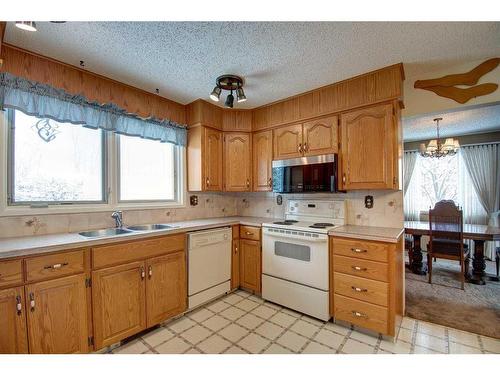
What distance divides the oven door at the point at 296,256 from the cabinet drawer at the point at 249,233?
12 cm

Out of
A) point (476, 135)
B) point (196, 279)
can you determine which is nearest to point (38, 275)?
point (196, 279)

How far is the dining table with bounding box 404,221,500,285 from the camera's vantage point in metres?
2.89

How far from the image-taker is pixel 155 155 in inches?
109

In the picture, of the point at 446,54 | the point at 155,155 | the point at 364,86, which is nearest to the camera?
the point at 446,54

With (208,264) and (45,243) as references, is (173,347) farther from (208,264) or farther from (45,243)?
(45,243)

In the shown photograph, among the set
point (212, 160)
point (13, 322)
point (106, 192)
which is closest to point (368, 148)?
point (212, 160)

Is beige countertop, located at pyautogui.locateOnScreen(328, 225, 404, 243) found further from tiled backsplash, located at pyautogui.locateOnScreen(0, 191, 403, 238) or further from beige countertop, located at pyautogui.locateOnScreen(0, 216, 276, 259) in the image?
beige countertop, located at pyautogui.locateOnScreen(0, 216, 276, 259)

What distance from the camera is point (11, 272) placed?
1.34m

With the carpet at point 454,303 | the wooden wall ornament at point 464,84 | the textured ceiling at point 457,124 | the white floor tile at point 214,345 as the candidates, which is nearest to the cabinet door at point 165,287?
the white floor tile at point 214,345

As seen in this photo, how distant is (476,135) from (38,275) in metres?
6.58

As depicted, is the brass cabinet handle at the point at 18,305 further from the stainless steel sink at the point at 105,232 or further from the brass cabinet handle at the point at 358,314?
the brass cabinet handle at the point at 358,314

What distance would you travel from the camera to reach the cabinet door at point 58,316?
55.6 inches

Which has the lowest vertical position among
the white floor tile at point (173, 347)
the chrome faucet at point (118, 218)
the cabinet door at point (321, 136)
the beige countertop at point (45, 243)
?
the white floor tile at point (173, 347)
